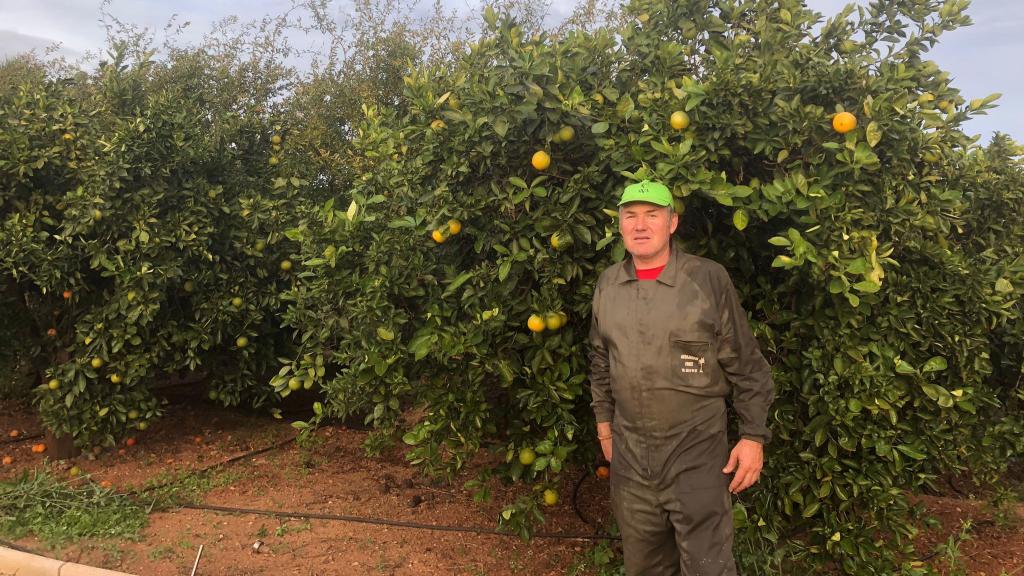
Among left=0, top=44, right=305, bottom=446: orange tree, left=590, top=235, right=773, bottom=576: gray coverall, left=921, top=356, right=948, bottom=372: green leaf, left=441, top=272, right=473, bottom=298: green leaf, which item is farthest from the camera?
left=0, top=44, right=305, bottom=446: orange tree

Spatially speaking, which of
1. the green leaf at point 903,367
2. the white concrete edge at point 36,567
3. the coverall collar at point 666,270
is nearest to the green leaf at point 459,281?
the coverall collar at point 666,270

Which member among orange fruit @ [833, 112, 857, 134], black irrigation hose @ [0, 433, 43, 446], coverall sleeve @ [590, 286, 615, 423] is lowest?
black irrigation hose @ [0, 433, 43, 446]

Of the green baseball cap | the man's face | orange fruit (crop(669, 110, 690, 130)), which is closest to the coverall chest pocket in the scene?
the man's face

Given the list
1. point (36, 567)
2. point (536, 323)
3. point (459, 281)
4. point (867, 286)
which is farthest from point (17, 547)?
point (867, 286)

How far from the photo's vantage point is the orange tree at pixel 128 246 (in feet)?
17.1

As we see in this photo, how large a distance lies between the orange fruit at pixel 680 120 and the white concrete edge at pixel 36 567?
11.5 ft

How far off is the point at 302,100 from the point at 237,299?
296 centimetres

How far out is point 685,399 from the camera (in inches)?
97.4

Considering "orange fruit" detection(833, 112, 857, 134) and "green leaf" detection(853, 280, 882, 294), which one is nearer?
"green leaf" detection(853, 280, 882, 294)

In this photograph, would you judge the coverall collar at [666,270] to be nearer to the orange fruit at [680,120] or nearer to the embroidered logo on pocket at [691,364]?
the embroidered logo on pocket at [691,364]

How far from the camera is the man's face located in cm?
252

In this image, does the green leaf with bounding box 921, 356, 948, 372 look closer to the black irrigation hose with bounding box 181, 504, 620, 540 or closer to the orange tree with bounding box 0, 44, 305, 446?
the black irrigation hose with bounding box 181, 504, 620, 540

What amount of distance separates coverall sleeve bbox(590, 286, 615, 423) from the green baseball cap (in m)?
0.44

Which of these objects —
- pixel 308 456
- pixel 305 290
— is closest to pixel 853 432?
pixel 305 290
